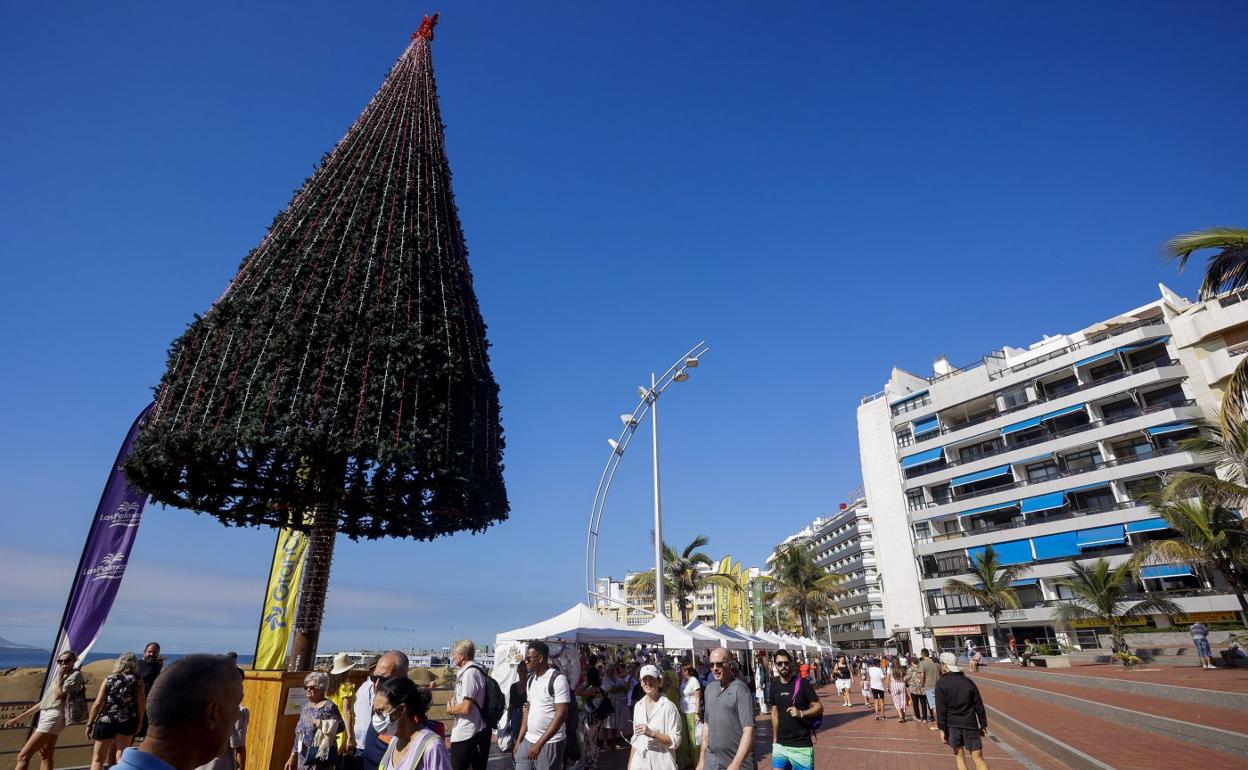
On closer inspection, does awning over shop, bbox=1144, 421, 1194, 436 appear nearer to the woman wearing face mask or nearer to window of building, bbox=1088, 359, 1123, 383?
window of building, bbox=1088, 359, 1123, 383

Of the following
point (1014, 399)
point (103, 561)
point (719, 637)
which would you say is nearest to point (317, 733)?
point (103, 561)

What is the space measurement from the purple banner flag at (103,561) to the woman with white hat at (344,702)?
689 cm

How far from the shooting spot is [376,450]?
28.8 feet

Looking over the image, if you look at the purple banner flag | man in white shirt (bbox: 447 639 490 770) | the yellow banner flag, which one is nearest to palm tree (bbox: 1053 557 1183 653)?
man in white shirt (bbox: 447 639 490 770)

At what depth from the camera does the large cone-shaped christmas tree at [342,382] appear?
29.1 feet

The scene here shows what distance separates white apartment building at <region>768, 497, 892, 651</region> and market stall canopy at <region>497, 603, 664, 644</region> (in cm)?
5876

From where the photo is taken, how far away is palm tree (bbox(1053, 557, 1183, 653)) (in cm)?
3048

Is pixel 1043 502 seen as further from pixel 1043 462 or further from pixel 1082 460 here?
pixel 1082 460

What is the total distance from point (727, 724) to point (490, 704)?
239cm

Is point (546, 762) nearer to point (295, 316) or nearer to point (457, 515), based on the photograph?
point (457, 515)

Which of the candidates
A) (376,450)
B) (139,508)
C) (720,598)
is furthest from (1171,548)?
(139,508)

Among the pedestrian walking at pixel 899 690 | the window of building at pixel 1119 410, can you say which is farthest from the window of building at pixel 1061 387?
the pedestrian walking at pixel 899 690

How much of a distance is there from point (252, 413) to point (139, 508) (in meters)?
5.84

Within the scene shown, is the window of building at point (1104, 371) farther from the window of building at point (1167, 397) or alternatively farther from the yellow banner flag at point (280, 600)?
the yellow banner flag at point (280, 600)
